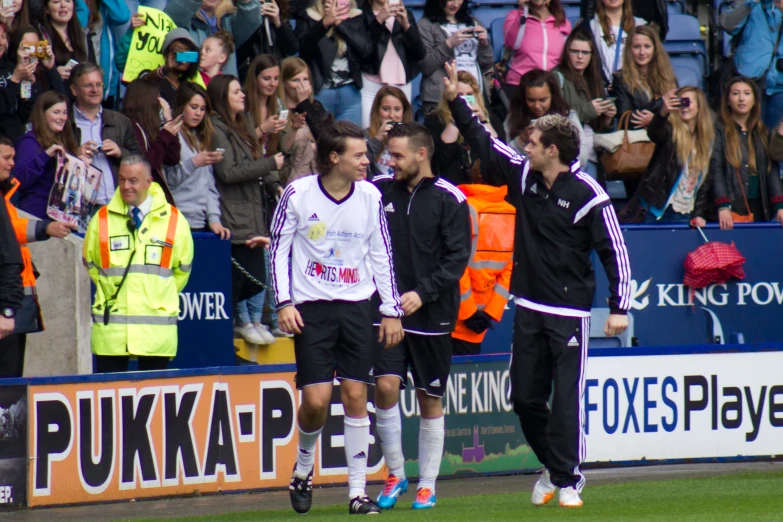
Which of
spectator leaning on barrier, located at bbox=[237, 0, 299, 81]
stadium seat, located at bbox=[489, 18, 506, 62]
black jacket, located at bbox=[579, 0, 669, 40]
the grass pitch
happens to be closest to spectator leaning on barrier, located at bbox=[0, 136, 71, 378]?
the grass pitch

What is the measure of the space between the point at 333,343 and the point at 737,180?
22.9 feet

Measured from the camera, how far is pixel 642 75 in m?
13.5

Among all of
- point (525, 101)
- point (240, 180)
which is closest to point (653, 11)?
point (525, 101)

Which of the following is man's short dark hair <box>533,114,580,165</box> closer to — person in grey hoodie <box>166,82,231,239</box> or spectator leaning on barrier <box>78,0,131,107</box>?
person in grey hoodie <box>166,82,231,239</box>

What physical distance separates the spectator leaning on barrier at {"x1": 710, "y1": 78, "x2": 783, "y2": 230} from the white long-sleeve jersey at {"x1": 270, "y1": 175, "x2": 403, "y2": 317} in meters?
6.28

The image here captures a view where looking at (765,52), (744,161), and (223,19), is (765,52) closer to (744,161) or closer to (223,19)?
(744,161)

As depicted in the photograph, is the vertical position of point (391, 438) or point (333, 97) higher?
point (333, 97)

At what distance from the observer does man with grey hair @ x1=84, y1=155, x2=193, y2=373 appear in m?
9.03

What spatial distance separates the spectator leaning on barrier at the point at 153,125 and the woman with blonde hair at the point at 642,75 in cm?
511

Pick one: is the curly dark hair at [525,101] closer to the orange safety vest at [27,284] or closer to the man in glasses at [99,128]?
the man in glasses at [99,128]

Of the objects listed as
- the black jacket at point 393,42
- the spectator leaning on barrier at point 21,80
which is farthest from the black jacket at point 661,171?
the spectator leaning on barrier at point 21,80

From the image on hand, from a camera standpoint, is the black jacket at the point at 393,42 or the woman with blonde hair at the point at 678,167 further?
the black jacket at the point at 393,42

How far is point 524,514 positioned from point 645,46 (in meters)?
7.30

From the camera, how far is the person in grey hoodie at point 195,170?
35.0 feet
